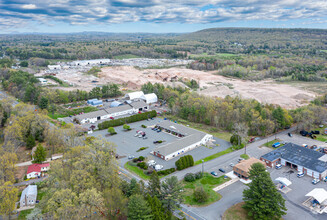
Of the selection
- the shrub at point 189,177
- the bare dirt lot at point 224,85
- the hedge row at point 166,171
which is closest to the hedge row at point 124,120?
the hedge row at point 166,171

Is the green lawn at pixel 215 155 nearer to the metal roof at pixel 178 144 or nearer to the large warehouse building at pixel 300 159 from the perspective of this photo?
the metal roof at pixel 178 144

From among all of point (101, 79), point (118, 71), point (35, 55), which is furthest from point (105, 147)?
point (35, 55)

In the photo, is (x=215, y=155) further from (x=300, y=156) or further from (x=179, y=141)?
(x=300, y=156)

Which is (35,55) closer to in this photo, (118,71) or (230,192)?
(118,71)

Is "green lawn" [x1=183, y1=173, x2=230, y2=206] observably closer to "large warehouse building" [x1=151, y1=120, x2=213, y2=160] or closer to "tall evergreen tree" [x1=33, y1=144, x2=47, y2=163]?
"large warehouse building" [x1=151, y1=120, x2=213, y2=160]

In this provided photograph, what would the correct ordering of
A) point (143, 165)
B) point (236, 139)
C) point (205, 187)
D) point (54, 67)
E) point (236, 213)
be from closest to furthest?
point (236, 213)
point (205, 187)
point (143, 165)
point (236, 139)
point (54, 67)

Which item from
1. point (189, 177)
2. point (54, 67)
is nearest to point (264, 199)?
point (189, 177)

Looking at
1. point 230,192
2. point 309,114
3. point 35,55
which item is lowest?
point 230,192
